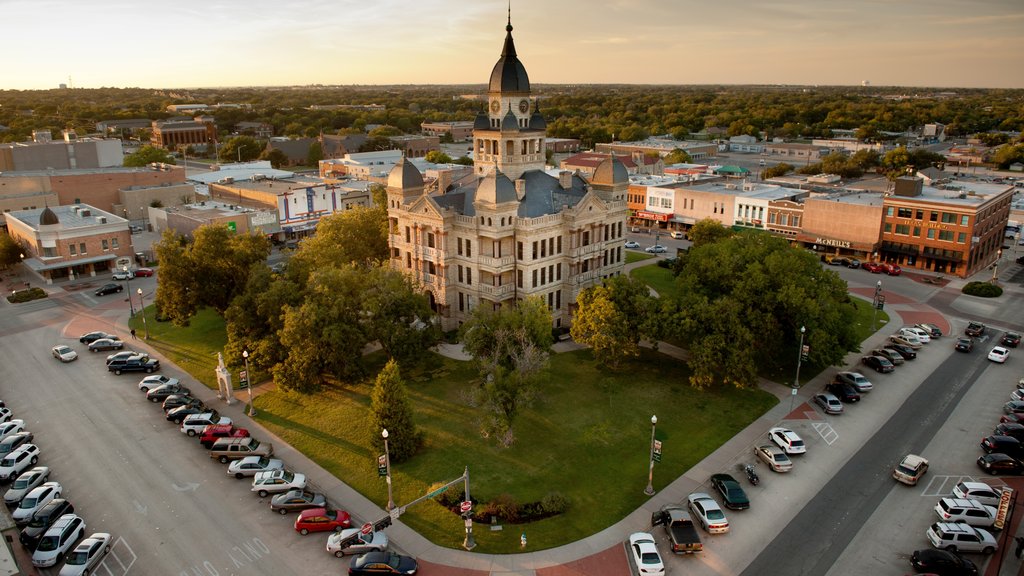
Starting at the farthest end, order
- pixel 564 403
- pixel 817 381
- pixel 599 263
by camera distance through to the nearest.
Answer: pixel 599 263, pixel 817 381, pixel 564 403

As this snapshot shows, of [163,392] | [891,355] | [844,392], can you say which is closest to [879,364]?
[891,355]

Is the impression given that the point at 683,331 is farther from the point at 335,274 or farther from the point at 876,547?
the point at 335,274

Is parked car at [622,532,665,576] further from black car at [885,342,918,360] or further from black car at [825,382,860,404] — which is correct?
black car at [885,342,918,360]

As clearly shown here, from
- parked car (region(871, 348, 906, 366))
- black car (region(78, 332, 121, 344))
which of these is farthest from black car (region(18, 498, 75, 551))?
parked car (region(871, 348, 906, 366))

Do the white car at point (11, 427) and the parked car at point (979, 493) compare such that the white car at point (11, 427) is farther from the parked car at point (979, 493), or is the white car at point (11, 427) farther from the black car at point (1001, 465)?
the black car at point (1001, 465)

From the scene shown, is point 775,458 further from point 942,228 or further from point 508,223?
point 942,228

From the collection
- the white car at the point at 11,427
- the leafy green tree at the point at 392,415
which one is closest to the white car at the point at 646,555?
the leafy green tree at the point at 392,415

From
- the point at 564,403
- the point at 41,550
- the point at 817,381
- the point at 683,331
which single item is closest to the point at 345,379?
the point at 564,403
